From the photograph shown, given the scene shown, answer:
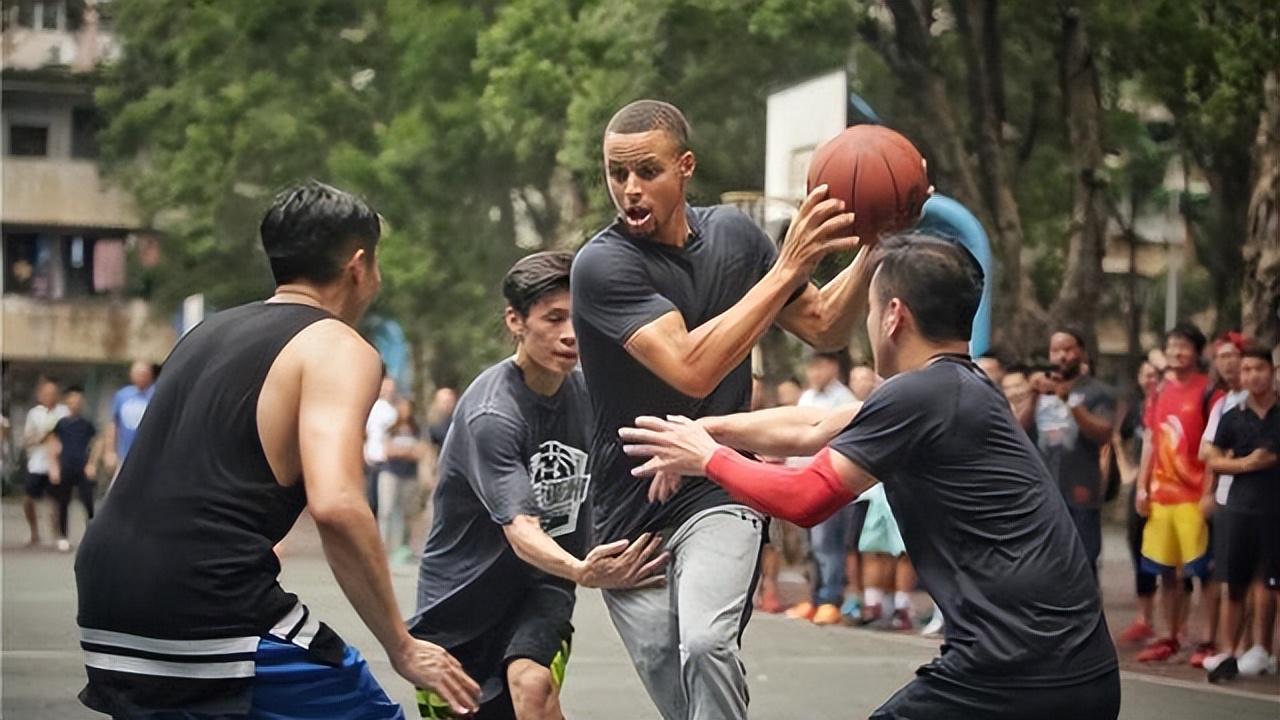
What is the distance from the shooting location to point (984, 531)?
17.0 ft

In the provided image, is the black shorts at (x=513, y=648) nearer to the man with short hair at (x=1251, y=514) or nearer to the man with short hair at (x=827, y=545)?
the man with short hair at (x=1251, y=514)

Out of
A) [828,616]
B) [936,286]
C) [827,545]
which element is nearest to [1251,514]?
[827,545]

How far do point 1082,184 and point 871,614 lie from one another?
11121mm

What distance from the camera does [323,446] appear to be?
4.96 m

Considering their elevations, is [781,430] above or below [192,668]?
above

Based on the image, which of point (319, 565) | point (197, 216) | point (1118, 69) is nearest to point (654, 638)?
point (319, 565)

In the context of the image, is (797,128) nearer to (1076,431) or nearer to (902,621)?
(902,621)

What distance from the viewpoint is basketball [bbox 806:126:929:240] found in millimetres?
6441

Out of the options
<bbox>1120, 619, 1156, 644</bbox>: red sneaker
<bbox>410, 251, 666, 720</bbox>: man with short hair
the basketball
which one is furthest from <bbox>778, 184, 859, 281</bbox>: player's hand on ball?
<bbox>1120, 619, 1156, 644</bbox>: red sneaker

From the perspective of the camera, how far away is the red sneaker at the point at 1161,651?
1394cm

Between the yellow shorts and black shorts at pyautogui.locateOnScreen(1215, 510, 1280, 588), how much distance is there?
87 centimetres

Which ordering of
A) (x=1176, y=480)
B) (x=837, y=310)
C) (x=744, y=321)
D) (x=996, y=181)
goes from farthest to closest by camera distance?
(x=996, y=181), (x=1176, y=480), (x=837, y=310), (x=744, y=321)

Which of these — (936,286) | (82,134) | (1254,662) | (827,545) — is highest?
(82,134)

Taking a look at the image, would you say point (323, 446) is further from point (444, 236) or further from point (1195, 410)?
point (444, 236)
